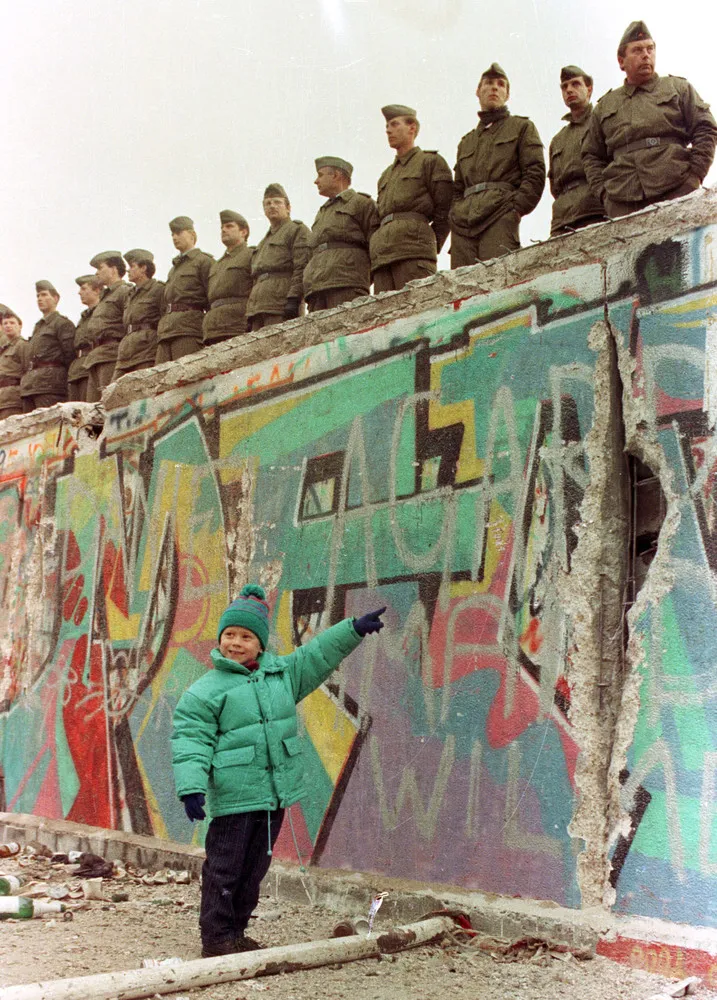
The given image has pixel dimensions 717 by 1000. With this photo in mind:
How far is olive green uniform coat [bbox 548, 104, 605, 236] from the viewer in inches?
211

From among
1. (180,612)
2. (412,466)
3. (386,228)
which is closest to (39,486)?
(180,612)

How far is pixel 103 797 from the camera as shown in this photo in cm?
627

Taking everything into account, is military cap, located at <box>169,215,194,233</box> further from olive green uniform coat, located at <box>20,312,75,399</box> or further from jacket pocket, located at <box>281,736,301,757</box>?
jacket pocket, located at <box>281,736,301,757</box>

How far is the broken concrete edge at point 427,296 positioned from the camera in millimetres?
4098

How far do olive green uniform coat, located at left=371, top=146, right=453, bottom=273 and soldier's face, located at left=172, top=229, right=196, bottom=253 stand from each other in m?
2.56

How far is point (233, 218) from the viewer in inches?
309

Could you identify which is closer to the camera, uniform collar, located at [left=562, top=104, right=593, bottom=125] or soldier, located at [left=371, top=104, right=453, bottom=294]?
uniform collar, located at [left=562, top=104, right=593, bottom=125]

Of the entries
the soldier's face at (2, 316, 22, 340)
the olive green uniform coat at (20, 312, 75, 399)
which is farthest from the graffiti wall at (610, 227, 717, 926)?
the soldier's face at (2, 316, 22, 340)

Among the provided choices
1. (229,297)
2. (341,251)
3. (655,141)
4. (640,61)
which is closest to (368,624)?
(655,141)

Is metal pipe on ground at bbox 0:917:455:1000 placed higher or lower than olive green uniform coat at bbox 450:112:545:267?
lower

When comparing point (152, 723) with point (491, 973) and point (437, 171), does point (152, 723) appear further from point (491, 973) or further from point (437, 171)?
point (437, 171)

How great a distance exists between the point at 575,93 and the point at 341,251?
152cm

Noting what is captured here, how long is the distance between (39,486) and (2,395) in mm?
2607

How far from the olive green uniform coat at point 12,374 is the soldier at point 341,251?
4.11 m
